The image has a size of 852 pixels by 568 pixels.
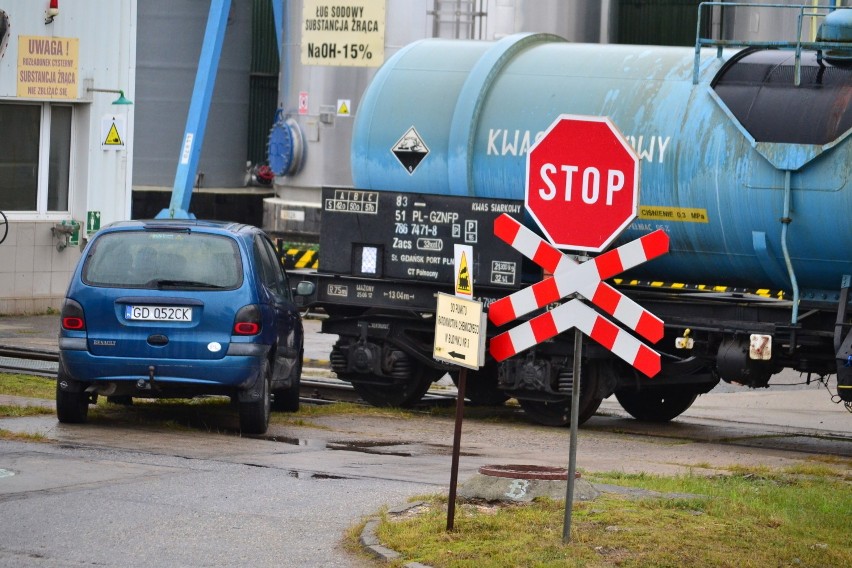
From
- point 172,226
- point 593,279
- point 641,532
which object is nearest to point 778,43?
point 172,226

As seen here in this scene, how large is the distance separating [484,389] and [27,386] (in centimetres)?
454

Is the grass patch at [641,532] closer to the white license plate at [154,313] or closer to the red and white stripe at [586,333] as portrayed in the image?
the red and white stripe at [586,333]

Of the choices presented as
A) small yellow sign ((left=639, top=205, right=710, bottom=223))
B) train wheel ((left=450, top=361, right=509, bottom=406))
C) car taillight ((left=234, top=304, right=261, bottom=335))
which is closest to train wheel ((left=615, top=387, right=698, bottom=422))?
train wheel ((left=450, top=361, right=509, bottom=406))

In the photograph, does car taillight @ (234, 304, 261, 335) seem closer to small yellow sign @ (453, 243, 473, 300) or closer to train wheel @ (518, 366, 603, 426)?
train wheel @ (518, 366, 603, 426)

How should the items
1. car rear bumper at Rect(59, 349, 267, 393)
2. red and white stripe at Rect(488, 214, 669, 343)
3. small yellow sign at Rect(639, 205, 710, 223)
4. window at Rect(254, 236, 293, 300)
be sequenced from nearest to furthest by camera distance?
red and white stripe at Rect(488, 214, 669, 343) < car rear bumper at Rect(59, 349, 267, 393) < window at Rect(254, 236, 293, 300) < small yellow sign at Rect(639, 205, 710, 223)

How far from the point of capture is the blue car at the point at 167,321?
12.2 meters

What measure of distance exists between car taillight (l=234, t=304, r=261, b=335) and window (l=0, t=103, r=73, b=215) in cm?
1094

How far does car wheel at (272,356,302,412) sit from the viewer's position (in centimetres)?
1426

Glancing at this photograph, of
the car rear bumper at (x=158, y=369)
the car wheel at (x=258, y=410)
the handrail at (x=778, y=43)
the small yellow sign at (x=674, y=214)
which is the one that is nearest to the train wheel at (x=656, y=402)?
the small yellow sign at (x=674, y=214)

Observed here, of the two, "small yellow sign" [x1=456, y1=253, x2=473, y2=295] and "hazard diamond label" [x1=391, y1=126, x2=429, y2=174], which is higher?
"hazard diamond label" [x1=391, y1=126, x2=429, y2=174]

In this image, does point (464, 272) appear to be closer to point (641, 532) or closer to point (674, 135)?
point (641, 532)

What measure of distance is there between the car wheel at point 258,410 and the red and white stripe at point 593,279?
441 centimetres

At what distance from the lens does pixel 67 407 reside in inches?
494

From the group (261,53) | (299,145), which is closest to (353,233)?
(299,145)
